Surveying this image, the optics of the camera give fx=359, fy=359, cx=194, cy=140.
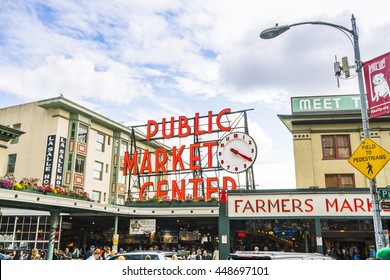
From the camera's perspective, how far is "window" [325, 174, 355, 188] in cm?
2619

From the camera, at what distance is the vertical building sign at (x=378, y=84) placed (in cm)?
1055

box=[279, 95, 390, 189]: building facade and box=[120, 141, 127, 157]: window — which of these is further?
box=[120, 141, 127, 157]: window

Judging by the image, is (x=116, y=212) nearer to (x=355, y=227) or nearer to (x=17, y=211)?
(x=17, y=211)

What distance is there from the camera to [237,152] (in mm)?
31719

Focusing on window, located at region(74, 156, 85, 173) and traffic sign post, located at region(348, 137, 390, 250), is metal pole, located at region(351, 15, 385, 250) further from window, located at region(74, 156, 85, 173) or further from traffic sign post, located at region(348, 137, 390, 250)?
window, located at region(74, 156, 85, 173)

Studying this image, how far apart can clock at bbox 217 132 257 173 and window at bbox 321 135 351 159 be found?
6101mm

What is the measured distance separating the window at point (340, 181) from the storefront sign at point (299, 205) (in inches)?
182

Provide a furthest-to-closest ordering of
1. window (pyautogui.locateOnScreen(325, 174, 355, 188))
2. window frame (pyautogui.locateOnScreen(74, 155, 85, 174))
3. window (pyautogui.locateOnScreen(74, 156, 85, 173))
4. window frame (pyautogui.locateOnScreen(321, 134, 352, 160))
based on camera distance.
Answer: window (pyautogui.locateOnScreen(74, 156, 85, 173)) → window frame (pyautogui.locateOnScreen(74, 155, 85, 174)) → window frame (pyautogui.locateOnScreen(321, 134, 352, 160)) → window (pyautogui.locateOnScreen(325, 174, 355, 188))

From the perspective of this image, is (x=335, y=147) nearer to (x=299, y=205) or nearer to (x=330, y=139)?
(x=330, y=139)

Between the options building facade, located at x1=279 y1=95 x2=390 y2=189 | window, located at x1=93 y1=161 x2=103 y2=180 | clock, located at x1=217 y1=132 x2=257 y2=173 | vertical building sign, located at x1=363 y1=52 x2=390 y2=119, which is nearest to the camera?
vertical building sign, located at x1=363 y1=52 x2=390 y2=119

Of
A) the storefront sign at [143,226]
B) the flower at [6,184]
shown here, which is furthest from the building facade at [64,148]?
the flower at [6,184]

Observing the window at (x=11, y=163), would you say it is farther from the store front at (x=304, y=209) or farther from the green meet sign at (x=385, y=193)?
the green meet sign at (x=385, y=193)

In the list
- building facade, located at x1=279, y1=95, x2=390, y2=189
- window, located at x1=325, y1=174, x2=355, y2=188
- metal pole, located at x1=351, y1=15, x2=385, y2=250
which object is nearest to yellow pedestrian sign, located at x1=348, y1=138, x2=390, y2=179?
metal pole, located at x1=351, y1=15, x2=385, y2=250
